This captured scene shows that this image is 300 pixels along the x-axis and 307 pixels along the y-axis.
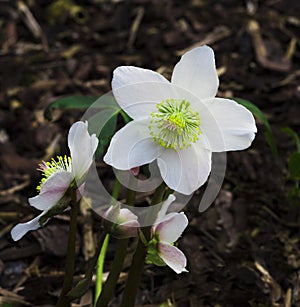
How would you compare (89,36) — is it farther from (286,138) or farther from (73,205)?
(73,205)

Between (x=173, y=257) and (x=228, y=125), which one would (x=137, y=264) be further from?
(x=228, y=125)

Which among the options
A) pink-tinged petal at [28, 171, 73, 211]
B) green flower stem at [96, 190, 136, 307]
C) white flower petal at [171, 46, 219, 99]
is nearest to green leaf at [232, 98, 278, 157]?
white flower petal at [171, 46, 219, 99]

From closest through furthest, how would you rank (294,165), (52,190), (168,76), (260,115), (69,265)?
(52,190), (69,265), (260,115), (294,165), (168,76)

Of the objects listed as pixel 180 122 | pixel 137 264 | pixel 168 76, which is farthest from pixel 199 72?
pixel 168 76

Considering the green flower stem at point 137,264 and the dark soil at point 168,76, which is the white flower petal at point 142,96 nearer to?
the green flower stem at point 137,264

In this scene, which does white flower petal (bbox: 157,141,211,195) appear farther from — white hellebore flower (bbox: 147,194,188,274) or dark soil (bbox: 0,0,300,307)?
dark soil (bbox: 0,0,300,307)

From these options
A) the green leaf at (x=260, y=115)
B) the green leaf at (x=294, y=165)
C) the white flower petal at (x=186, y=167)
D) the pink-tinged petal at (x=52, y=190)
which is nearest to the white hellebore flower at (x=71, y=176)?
the pink-tinged petal at (x=52, y=190)
